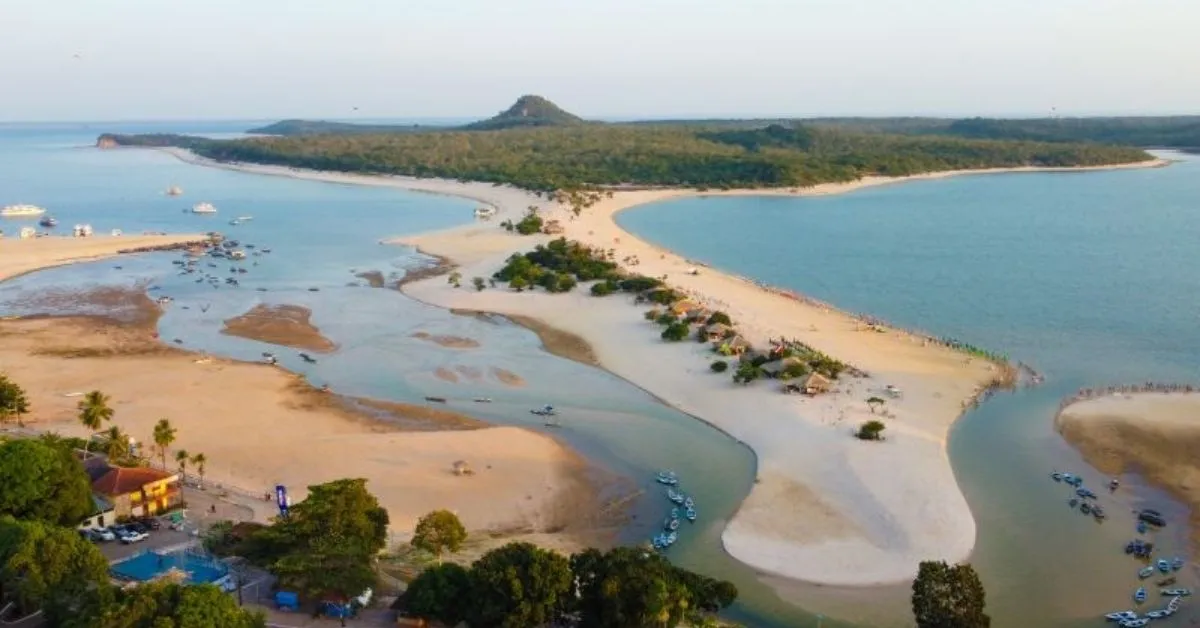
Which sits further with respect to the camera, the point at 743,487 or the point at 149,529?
the point at 743,487

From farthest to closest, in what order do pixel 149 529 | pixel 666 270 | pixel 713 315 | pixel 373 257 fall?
pixel 373 257, pixel 666 270, pixel 713 315, pixel 149 529

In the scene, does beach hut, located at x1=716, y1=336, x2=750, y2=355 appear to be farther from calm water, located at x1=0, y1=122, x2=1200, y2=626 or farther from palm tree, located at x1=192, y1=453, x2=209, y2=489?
palm tree, located at x1=192, y1=453, x2=209, y2=489

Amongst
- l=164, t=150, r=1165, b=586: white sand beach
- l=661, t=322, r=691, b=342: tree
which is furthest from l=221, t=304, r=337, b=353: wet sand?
l=661, t=322, r=691, b=342: tree

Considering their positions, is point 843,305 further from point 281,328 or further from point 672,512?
point 281,328

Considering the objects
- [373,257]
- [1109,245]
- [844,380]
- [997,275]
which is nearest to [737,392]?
[844,380]

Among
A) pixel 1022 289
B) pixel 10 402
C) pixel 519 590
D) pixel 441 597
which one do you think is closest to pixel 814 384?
pixel 519 590

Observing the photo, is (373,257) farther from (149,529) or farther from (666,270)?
(149,529)

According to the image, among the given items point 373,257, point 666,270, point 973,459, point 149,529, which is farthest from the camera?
point 373,257
